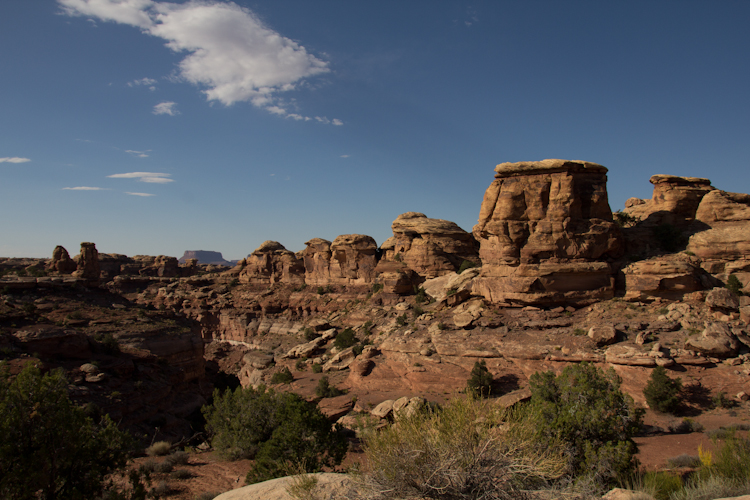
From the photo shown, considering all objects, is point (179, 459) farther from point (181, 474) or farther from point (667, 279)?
point (667, 279)

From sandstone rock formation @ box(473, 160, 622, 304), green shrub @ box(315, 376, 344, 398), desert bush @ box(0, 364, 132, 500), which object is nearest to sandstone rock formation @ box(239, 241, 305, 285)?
green shrub @ box(315, 376, 344, 398)

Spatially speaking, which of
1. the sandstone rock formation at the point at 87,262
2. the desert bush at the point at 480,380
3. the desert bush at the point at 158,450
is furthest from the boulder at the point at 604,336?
the sandstone rock formation at the point at 87,262

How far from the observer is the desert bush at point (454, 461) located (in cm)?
682

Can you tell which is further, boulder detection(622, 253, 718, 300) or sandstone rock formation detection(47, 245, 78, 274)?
sandstone rock formation detection(47, 245, 78, 274)

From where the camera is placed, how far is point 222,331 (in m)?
55.5

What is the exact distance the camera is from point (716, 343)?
63.4 feet

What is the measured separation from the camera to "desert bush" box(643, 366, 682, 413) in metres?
17.9

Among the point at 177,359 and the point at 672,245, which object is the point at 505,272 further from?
the point at 177,359

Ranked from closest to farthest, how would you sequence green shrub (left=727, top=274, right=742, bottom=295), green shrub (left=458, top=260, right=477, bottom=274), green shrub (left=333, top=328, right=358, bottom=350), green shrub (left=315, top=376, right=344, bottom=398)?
green shrub (left=727, top=274, right=742, bottom=295), green shrub (left=315, top=376, right=344, bottom=398), green shrub (left=333, top=328, right=358, bottom=350), green shrub (left=458, top=260, right=477, bottom=274)

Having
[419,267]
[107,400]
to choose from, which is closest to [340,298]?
[419,267]

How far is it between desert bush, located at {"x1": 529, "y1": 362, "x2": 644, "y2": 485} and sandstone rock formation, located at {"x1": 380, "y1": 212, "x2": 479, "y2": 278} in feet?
96.9

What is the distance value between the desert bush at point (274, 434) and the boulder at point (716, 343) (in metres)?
18.1

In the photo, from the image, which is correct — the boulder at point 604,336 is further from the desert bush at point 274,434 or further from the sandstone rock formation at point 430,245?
the sandstone rock formation at point 430,245

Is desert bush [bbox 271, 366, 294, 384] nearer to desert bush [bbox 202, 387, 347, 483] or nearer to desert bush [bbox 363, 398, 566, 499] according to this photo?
desert bush [bbox 202, 387, 347, 483]
